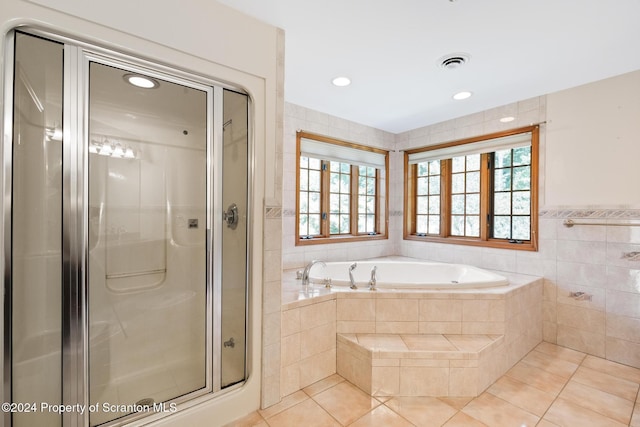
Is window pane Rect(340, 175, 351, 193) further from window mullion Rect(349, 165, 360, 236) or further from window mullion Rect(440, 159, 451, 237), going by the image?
window mullion Rect(440, 159, 451, 237)

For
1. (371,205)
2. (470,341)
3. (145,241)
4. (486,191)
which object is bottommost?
(470,341)

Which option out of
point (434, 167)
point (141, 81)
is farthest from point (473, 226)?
point (141, 81)

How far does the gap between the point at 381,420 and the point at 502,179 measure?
8.70ft

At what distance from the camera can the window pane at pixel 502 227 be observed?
307cm

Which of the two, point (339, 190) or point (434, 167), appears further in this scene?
point (434, 167)

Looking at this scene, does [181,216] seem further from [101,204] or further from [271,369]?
[271,369]

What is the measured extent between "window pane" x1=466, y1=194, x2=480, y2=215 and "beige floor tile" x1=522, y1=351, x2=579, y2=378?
148 centimetres

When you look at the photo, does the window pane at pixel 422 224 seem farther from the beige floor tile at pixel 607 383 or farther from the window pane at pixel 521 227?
the beige floor tile at pixel 607 383

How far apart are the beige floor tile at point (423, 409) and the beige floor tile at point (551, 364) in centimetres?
105

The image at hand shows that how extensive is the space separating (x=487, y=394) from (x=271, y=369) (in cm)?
142

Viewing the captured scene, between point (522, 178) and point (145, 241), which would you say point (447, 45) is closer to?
point (522, 178)

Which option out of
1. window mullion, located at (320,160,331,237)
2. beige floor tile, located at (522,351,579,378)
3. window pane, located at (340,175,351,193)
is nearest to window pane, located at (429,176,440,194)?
window pane, located at (340,175,351,193)

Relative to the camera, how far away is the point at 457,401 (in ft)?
6.00

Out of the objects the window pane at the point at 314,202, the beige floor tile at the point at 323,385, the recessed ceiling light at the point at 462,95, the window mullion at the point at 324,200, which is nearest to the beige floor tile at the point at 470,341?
the beige floor tile at the point at 323,385
